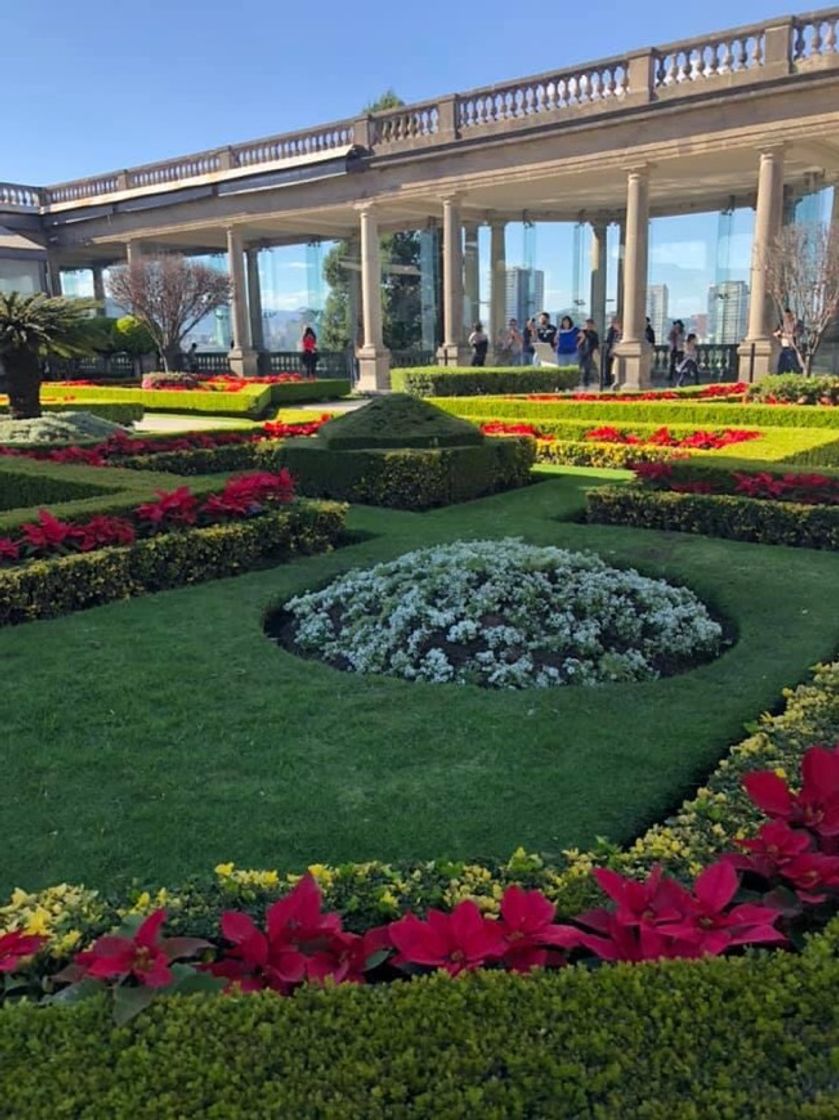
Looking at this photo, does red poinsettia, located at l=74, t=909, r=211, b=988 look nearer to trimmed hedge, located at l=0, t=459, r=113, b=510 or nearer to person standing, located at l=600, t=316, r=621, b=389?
trimmed hedge, located at l=0, t=459, r=113, b=510

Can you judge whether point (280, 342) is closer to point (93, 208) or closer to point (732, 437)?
point (93, 208)

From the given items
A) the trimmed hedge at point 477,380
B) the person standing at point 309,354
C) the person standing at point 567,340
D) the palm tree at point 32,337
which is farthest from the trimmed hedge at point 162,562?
the person standing at point 309,354

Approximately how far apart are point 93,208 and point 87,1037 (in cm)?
3576

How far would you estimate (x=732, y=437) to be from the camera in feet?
38.9

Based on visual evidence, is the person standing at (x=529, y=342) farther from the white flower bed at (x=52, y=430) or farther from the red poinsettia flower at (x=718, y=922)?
the red poinsettia flower at (x=718, y=922)

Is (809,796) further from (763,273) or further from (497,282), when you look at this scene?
(497,282)

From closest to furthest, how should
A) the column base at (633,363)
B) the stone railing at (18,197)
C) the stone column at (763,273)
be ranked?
1. the stone column at (763,273)
2. the column base at (633,363)
3. the stone railing at (18,197)

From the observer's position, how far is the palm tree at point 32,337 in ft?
46.9

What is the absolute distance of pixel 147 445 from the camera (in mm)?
12305

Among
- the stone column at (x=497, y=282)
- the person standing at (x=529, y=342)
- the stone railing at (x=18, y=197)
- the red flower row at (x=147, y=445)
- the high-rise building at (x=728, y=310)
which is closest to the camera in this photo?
the red flower row at (x=147, y=445)

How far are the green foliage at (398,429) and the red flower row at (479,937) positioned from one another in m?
Result: 8.78

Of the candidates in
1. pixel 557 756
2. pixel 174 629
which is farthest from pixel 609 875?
pixel 174 629

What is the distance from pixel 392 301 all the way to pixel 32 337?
2713 cm

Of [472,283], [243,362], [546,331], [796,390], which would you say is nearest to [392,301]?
[472,283]
